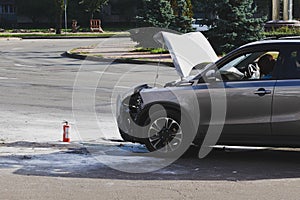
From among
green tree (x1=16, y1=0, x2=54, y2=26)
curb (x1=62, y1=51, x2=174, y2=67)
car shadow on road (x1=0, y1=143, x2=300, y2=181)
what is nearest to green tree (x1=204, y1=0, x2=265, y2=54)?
curb (x1=62, y1=51, x2=174, y2=67)

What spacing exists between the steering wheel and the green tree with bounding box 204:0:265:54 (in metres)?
21.1

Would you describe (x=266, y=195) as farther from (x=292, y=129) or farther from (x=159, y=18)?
(x=159, y=18)

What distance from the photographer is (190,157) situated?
9.22 meters

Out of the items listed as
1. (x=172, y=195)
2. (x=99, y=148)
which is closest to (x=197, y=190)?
(x=172, y=195)

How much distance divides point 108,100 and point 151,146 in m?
6.77

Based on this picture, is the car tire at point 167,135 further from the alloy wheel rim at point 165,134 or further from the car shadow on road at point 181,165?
the car shadow on road at point 181,165

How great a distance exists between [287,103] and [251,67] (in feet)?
2.89

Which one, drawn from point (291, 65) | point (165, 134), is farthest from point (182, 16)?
point (291, 65)

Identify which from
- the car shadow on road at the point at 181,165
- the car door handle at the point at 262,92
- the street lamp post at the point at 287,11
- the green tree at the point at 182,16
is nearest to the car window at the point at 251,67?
the car door handle at the point at 262,92

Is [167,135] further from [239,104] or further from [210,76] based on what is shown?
[239,104]

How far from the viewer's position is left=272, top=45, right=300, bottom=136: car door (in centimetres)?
848

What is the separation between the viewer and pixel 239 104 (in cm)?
873

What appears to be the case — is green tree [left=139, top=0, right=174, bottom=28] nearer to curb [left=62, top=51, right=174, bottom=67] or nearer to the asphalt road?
curb [left=62, top=51, right=174, bottom=67]

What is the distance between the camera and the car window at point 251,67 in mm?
8891
